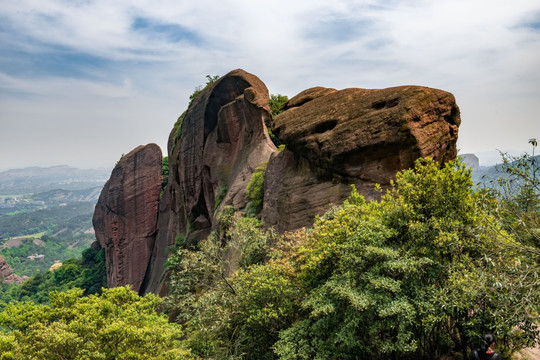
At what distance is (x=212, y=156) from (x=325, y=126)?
655 inches

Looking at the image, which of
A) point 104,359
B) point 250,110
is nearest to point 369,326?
point 104,359

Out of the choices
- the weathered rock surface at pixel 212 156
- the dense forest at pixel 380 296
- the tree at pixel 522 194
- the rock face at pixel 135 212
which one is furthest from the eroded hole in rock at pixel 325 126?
the rock face at pixel 135 212

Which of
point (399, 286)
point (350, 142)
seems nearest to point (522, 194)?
point (399, 286)

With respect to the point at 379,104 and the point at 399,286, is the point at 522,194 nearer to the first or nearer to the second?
the point at 399,286

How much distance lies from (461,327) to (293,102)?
1651cm

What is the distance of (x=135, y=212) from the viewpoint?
140 feet

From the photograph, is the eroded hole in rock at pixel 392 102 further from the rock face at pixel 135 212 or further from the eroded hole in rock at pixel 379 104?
the rock face at pixel 135 212

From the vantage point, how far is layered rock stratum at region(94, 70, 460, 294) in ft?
51.3

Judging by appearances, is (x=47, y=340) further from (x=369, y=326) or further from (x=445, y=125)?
(x=445, y=125)

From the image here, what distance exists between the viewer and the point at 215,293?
41.6 ft

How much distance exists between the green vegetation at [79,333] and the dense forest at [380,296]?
0.12ft

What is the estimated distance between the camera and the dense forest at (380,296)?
27.3 ft

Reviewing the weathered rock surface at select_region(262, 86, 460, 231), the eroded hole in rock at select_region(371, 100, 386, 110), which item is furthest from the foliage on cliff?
the eroded hole in rock at select_region(371, 100, 386, 110)

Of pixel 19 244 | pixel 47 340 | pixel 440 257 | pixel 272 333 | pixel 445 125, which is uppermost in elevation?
pixel 445 125
